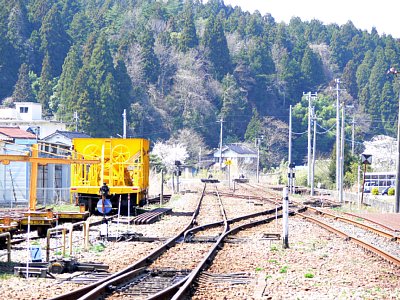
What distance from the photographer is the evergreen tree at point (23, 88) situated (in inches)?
3529

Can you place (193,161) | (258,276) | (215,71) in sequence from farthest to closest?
(215,71)
(193,161)
(258,276)

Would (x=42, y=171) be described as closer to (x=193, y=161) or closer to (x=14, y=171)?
(x=14, y=171)

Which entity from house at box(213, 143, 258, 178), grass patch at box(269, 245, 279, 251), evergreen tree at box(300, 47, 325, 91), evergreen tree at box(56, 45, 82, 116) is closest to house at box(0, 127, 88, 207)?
grass patch at box(269, 245, 279, 251)

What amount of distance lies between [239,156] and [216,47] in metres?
18.2

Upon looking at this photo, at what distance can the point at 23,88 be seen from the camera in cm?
9012

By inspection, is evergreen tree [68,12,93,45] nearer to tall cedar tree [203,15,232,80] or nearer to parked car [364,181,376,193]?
tall cedar tree [203,15,232,80]

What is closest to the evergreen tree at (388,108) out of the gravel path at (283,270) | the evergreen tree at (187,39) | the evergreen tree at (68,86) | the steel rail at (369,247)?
the evergreen tree at (187,39)

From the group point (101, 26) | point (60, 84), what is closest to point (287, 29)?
point (101, 26)

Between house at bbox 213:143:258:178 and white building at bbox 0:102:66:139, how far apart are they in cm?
2666

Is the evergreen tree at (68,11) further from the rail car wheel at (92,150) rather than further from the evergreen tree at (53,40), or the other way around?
the rail car wheel at (92,150)

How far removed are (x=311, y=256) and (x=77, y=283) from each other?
207 inches

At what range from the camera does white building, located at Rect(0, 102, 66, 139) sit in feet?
210

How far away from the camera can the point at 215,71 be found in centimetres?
10600

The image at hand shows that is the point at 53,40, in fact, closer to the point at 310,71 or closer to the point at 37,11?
the point at 37,11
